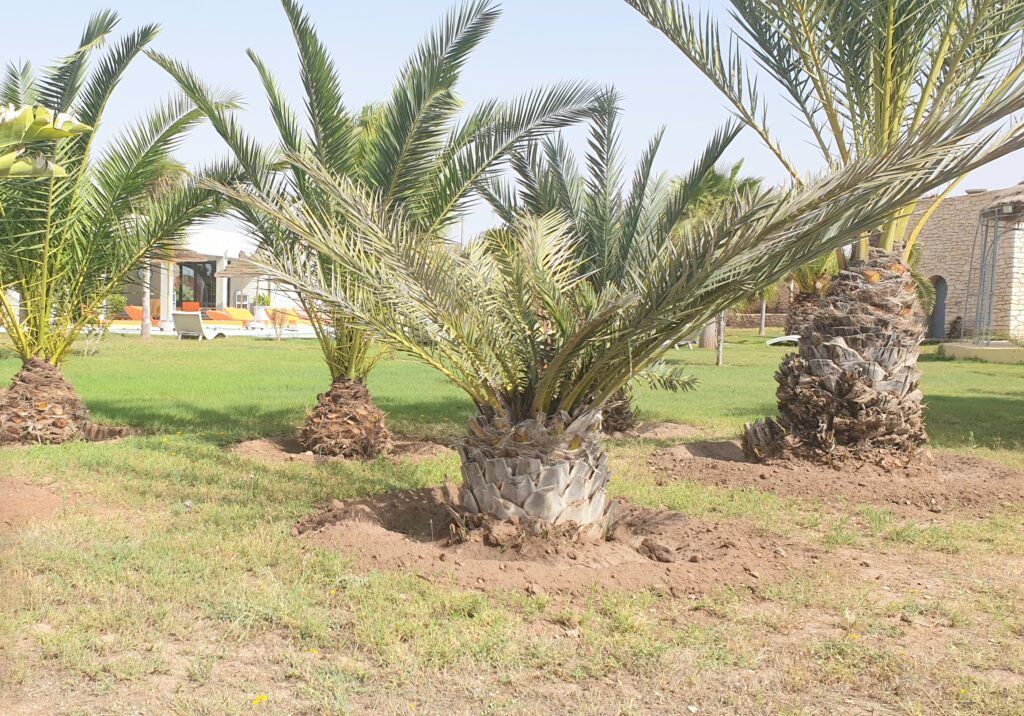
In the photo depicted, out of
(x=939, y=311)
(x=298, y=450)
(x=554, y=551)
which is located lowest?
(x=298, y=450)

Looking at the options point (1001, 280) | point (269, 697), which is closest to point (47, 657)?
point (269, 697)

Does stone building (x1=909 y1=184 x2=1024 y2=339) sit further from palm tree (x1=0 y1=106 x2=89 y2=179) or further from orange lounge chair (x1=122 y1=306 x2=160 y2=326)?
orange lounge chair (x1=122 y1=306 x2=160 y2=326)

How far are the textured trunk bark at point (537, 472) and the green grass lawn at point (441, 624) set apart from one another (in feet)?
2.36

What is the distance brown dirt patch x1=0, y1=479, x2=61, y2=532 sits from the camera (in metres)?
5.13

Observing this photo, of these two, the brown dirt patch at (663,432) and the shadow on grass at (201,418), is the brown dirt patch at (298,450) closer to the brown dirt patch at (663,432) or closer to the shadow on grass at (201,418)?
the shadow on grass at (201,418)

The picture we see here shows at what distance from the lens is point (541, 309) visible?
5.20m

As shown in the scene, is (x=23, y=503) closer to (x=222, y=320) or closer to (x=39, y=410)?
(x=39, y=410)

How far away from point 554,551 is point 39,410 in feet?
19.1

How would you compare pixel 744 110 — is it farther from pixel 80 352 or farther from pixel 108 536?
pixel 80 352

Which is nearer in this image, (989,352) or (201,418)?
(201,418)

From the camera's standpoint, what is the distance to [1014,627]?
3838 millimetres

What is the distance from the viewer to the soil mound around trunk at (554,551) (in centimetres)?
427

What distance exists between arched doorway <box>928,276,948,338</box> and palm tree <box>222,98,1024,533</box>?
28224 millimetres

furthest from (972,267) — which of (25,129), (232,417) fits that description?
(25,129)
